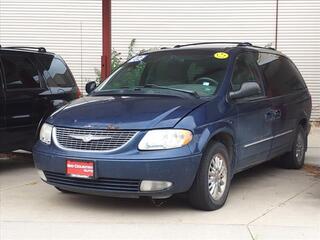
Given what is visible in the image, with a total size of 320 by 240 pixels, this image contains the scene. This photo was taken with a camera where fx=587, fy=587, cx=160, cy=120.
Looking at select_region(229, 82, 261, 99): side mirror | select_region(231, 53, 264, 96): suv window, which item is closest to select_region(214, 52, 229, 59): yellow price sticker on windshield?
select_region(231, 53, 264, 96): suv window

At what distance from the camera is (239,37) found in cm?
1487

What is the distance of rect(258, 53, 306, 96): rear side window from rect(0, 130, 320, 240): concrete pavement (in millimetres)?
1262

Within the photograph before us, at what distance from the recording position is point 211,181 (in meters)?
6.01

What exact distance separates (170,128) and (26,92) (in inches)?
134

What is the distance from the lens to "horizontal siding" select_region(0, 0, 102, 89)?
1504cm

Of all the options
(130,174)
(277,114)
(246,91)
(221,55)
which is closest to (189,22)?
(277,114)

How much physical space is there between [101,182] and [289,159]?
145 inches

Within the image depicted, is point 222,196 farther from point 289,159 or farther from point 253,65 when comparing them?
point 289,159

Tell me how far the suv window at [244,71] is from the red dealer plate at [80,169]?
1914 millimetres

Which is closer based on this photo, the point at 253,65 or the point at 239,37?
the point at 253,65

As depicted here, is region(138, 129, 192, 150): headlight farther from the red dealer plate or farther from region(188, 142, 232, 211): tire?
the red dealer plate

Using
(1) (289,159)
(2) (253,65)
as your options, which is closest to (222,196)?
(2) (253,65)

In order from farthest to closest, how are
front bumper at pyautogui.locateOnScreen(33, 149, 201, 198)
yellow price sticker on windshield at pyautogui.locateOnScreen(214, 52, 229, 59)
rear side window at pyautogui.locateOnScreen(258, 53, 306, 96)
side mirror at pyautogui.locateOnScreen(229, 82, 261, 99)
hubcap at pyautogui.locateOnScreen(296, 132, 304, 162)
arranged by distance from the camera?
1. hubcap at pyautogui.locateOnScreen(296, 132, 304, 162)
2. rear side window at pyautogui.locateOnScreen(258, 53, 306, 96)
3. yellow price sticker on windshield at pyautogui.locateOnScreen(214, 52, 229, 59)
4. side mirror at pyautogui.locateOnScreen(229, 82, 261, 99)
5. front bumper at pyautogui.locateOnScreen(33, 149, 201, 198)

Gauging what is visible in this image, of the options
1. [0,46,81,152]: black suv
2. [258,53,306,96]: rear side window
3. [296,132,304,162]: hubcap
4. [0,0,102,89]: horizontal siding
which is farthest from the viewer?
[0,0,102,89]: horizontal siding
